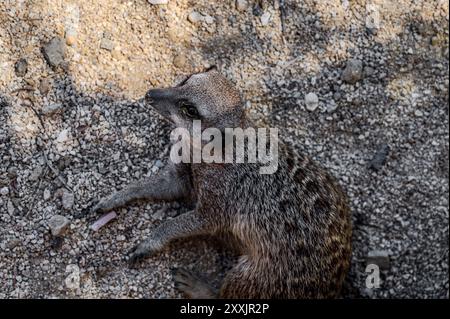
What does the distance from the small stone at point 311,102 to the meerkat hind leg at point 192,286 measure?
0.89m

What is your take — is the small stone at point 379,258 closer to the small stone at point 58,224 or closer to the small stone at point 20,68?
the small stone at point 58,224

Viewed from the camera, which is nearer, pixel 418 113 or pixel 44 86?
pixel 44 86

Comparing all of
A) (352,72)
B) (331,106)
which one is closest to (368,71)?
(352,72)

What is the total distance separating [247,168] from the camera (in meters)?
2.72

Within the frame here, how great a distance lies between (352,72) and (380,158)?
406 millimetres

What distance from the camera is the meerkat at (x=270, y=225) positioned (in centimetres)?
270

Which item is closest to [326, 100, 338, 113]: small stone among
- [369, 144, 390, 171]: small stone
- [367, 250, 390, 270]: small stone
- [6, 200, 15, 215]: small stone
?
[369, 144, 390, 171]: small stone

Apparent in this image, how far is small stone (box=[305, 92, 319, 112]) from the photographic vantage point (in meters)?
3.04

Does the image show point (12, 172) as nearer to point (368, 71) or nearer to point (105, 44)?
point (105, 44)

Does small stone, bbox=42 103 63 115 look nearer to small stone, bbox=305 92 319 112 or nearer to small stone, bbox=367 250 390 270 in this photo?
small stone, bbox=305 92 319 112

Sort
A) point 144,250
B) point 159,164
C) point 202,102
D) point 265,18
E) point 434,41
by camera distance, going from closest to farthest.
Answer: point 202,102 → point 144,250 → point 159,164 → point 265,18 → point 434,41

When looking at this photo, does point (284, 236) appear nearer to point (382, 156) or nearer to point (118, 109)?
point (382, 156)

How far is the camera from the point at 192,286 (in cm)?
283

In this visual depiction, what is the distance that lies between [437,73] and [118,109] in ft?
4.79
